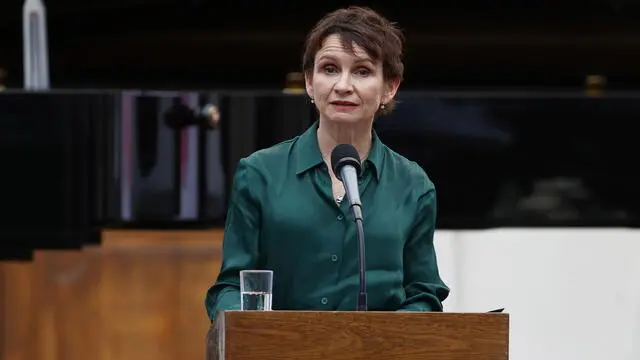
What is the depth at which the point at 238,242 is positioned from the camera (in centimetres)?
314

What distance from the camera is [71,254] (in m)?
5.46

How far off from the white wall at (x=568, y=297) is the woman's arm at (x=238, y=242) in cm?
230

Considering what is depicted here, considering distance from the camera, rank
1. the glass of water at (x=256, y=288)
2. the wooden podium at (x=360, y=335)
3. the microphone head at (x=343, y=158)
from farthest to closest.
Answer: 1. the microphone head at (x=343, y=158)
2. the glass of water at (x=256, y=288)
3. the wooden podium at (x=360, y=335)

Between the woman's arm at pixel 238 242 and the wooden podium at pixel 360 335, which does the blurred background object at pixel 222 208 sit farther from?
the wooden podium at pixel 360 335

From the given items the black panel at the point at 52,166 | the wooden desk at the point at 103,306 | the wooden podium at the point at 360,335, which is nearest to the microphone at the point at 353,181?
the wooden podium at the point at 360,335

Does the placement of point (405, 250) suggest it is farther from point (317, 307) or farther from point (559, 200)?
point (559, 200)

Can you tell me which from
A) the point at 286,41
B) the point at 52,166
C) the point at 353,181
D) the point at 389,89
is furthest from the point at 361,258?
the point at 286,41

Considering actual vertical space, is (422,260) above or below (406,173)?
below

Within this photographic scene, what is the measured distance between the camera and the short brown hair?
3.12 meters

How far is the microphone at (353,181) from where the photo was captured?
2.92m

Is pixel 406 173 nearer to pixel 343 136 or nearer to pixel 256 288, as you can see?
pixel 343 136

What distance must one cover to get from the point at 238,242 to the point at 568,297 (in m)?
2.48

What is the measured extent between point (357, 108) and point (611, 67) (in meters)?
4.11

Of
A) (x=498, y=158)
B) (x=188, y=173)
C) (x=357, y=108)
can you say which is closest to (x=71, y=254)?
(x=188, y=173)
